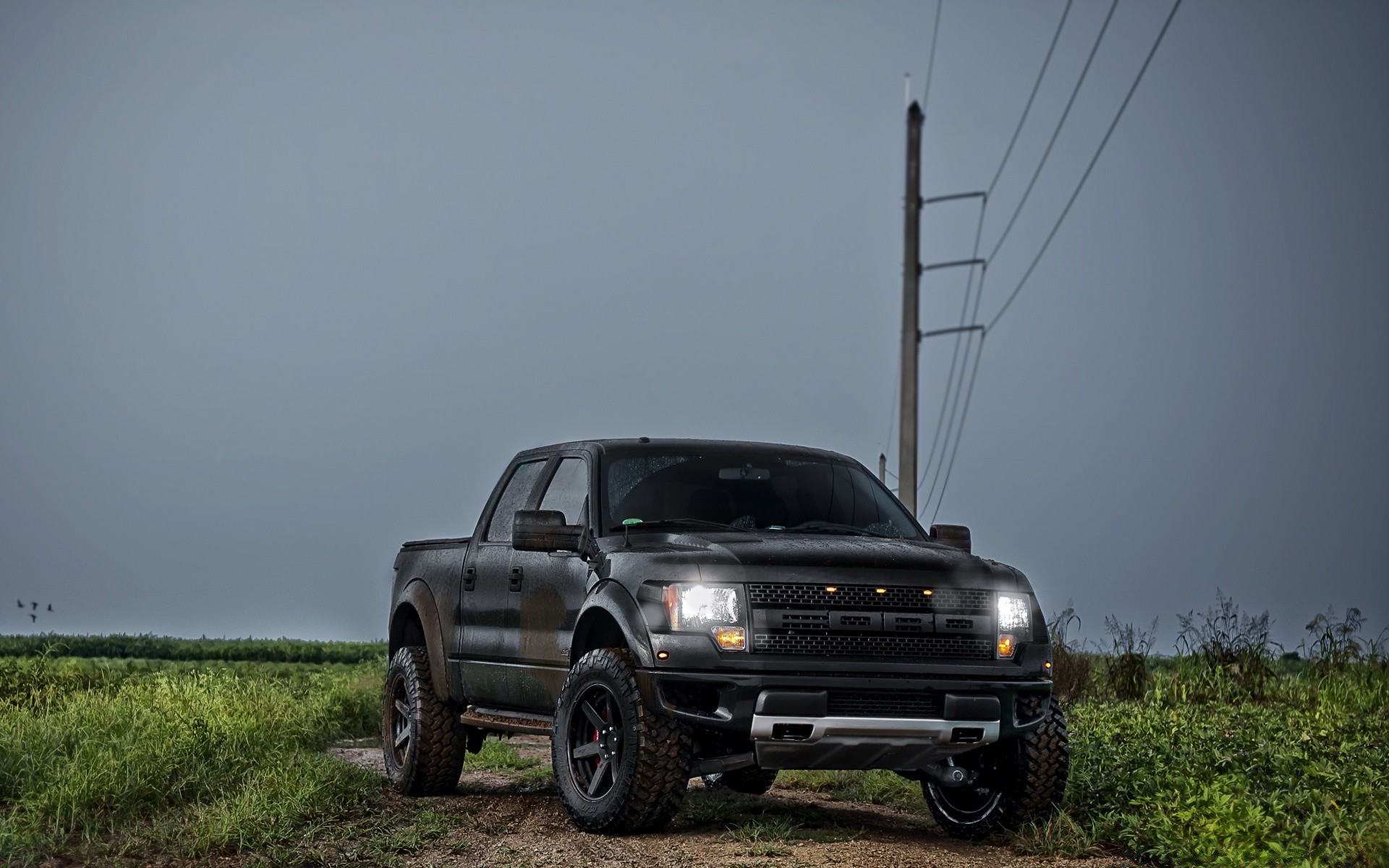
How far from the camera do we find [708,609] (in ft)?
23.4

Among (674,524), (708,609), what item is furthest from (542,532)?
(708,609)

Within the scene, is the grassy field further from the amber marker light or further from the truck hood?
the truck hood

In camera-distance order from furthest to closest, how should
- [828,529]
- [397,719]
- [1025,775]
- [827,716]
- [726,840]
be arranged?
1. [397,719]
2. [828,529]
3. [1025,775]
4. [726,840]
5. [827,716]

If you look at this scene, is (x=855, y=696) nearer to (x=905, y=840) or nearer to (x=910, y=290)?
A: (x=905, y=840)

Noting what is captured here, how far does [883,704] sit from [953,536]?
5.30 feet

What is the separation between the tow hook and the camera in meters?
7.72

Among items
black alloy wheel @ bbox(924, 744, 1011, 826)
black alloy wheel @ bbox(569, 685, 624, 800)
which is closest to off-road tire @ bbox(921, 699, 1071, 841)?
black alloy wheel @ bbox(924, 744, 1011, 826)

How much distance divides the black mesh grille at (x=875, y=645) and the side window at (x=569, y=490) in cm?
180

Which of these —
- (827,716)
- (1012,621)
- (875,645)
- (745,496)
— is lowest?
(827,716)

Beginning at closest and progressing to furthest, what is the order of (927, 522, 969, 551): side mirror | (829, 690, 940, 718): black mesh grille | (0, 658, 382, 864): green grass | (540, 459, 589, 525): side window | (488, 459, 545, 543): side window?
(829, 690, 940, 718): black mesh grille, (0, 658, 382, 864): green grass, (927, 522, 969, 551): side mirror, (540, 459, 589, 525): side window, (488, 459, 545, 543): side window

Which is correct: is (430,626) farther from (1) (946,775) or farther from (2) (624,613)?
(1) (946,775)

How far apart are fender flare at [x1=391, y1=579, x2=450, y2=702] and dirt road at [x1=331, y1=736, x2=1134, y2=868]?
2.56ft

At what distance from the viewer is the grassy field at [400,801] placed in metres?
7.40

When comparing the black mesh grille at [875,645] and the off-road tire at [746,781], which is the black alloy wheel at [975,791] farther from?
the off-road tire at [746,781]
